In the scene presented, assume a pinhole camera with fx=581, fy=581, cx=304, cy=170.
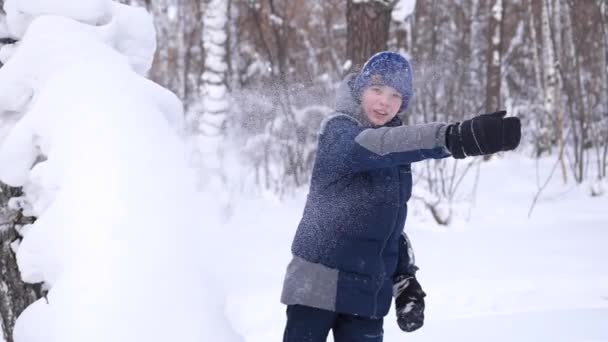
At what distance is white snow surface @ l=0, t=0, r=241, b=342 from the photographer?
4.71 ft

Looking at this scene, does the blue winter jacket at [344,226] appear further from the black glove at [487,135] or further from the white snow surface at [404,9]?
the white snow surface at [404,9]

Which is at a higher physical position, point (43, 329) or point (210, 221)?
point (210, 221)

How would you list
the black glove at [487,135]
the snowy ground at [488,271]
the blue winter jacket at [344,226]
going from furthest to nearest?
the snowy ground at [488,271], the blue winter jacket at [344,226], the black glove at [487,135]

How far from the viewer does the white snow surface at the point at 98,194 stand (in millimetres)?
1436

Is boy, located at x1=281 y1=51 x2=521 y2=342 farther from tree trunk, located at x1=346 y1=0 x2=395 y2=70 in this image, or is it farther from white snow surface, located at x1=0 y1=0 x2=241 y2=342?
tree trunk, located at x1=346 y1=0 x2=395 y2=70

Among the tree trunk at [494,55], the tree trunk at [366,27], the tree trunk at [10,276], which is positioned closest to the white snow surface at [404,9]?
the tree trunk at [366,27]

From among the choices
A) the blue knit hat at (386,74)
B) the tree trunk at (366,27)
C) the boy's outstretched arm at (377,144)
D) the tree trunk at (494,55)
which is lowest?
the boy's outstretched arm at (377,144)

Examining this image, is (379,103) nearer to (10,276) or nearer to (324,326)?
(324,326)

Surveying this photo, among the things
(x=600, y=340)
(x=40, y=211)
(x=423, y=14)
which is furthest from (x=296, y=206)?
(x=423, y=14)

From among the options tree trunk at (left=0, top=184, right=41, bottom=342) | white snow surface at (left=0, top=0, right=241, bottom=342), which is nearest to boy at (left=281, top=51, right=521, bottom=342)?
white snow surface at (left=0, top=0, right=241, bottom=342)

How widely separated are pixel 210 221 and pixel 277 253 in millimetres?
2931

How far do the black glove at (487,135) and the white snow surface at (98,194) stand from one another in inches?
29.8

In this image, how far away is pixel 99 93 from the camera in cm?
173

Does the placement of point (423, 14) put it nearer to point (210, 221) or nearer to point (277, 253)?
point (277, 253)
